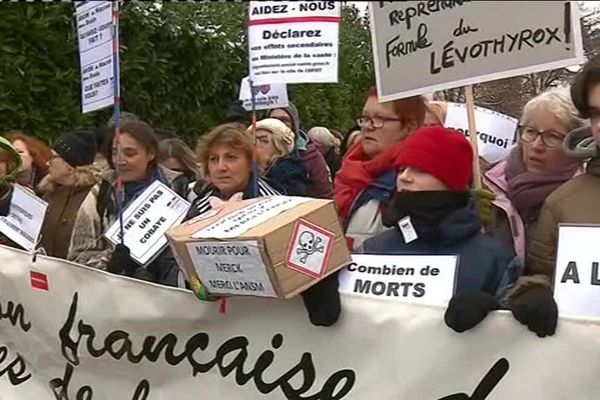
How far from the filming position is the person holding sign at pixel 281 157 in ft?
19.2

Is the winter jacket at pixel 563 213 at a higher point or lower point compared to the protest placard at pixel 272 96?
lower

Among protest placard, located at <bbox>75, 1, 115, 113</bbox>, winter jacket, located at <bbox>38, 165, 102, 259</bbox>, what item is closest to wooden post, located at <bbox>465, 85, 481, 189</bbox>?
protest placard, located at <bbox>75, 1, 115, 113</bbox>

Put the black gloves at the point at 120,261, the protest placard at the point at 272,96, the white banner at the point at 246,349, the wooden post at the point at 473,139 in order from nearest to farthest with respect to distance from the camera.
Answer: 1. the white banner at the point at 246,349
2. the wooden post at the point at 473,139
3. the black gloves at the point at 120,261
4. the protest placard at the point at 272,96

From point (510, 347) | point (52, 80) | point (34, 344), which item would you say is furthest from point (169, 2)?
point (510, 347)

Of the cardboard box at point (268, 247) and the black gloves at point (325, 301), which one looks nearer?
the cardboard box at point (268, 247)

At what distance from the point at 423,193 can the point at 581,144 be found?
0.57m

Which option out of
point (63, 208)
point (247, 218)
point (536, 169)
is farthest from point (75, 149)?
point (536, 169)

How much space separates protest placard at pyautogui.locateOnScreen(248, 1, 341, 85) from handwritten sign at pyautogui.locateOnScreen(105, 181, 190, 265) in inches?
25.7

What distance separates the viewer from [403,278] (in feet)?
9.84

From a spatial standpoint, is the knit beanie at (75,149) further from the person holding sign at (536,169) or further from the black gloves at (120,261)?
the person holding sign at (536,169)

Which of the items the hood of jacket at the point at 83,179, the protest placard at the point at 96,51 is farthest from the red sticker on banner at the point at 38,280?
the hood of jacket at the point at 83,179

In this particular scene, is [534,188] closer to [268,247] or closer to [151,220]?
[268,247]

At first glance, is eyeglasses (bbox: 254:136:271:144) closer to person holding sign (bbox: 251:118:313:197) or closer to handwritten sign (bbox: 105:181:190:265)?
person holding sign (bbox: 251:118:313:197)

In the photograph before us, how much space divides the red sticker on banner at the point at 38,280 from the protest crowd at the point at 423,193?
28cm
